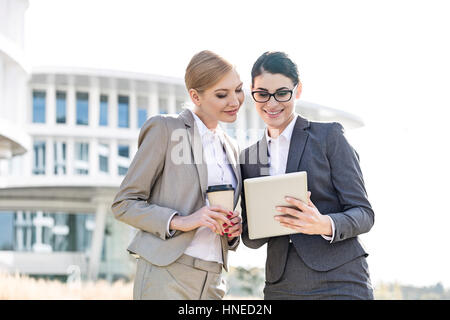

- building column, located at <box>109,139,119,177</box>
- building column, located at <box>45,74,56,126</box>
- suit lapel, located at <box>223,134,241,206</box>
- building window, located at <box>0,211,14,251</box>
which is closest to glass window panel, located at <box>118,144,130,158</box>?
building column, located at <box>109,139,119,177</box>

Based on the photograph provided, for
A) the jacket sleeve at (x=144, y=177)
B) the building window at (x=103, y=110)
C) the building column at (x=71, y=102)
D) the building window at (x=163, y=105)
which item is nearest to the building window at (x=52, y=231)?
the building column at (x=71, y=102)

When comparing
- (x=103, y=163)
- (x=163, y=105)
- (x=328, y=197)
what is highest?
(x=163, y=105)

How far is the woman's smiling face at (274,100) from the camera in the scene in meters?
3.45

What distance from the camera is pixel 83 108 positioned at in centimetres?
3619

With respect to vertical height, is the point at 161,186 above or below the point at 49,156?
below

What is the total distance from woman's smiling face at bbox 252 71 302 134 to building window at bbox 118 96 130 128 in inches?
1320

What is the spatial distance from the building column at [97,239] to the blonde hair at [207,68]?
36186 millimetres

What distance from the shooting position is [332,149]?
342 centimetres

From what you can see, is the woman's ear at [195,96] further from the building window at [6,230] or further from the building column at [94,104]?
the building window at [6,230]

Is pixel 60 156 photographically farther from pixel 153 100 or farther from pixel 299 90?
pixel 299 90

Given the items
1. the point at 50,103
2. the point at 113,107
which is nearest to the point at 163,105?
the point at 113,107

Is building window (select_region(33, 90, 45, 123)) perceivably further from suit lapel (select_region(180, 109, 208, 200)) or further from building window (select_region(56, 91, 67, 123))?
suit lapel (select_region(180, 109, 208, 200))

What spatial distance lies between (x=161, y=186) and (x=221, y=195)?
0.39 metres

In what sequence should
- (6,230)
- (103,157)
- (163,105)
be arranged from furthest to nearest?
(6,230) < (163,105) < (103,157)
